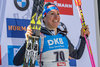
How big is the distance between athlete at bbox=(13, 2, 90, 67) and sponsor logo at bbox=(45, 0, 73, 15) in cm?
28

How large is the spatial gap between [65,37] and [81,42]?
0.95ft

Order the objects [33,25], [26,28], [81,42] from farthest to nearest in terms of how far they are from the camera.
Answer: [81,42], [26,28], [33,25]

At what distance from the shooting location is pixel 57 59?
154 inches

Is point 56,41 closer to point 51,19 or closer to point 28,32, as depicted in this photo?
point 51,19

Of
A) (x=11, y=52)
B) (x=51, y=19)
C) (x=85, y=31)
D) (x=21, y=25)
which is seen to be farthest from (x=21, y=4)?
(x=85, y=31)

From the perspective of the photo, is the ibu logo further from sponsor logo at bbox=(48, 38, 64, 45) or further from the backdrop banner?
the backdrop banner

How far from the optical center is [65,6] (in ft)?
14.6

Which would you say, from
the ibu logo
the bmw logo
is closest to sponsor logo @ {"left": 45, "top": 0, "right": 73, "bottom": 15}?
the bmw logo

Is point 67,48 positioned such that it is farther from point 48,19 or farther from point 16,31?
point 16,31

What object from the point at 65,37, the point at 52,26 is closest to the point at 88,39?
the point at 65,37

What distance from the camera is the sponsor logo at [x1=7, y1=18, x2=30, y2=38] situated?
397 centimetres

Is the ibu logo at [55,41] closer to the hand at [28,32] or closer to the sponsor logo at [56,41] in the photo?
the sponsor logo at [56,41]

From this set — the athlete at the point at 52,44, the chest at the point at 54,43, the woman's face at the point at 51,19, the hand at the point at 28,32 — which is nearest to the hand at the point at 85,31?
the athlete at the point at 52,44

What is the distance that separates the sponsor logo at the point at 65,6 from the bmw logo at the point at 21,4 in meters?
0.41
